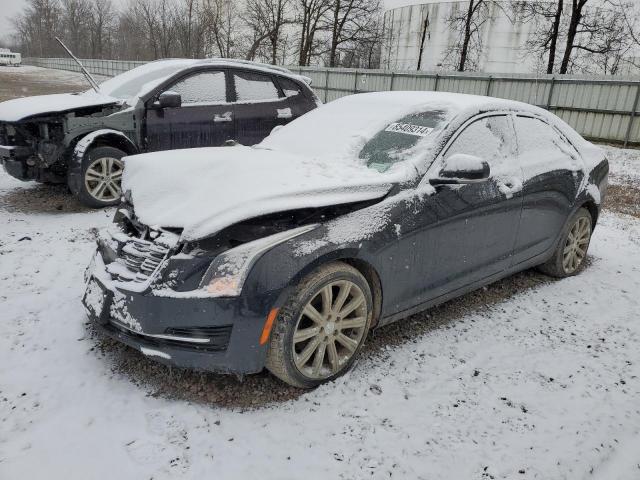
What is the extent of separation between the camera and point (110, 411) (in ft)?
8.13

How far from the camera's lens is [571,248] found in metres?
4.44

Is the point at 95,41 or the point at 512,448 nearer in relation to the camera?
the point at 512,448

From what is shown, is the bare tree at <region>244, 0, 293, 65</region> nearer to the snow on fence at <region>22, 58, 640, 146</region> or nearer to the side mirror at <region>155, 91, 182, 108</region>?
the snow on fence at <region>22, 58, 640, 146</region>

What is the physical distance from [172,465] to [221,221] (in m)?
1.11

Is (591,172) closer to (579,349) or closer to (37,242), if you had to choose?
(579,349)

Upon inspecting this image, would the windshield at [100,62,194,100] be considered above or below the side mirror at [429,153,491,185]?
above

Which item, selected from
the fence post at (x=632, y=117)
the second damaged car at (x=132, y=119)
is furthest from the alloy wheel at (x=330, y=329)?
the fence post at (x=632, y=117)

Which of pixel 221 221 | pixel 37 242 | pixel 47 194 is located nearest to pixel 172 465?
pixel 221 221

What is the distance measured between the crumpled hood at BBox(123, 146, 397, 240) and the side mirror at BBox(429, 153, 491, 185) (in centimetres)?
36

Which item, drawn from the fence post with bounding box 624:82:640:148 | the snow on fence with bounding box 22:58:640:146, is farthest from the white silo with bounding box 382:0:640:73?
the fence post with bounding box 624:82:640:148

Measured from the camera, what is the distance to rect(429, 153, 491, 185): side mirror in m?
2.93

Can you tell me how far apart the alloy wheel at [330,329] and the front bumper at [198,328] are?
257mm

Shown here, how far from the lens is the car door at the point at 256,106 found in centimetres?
655

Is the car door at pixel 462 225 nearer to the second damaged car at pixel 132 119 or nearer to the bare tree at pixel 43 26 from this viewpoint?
the second damaged car at pixel 132 119
